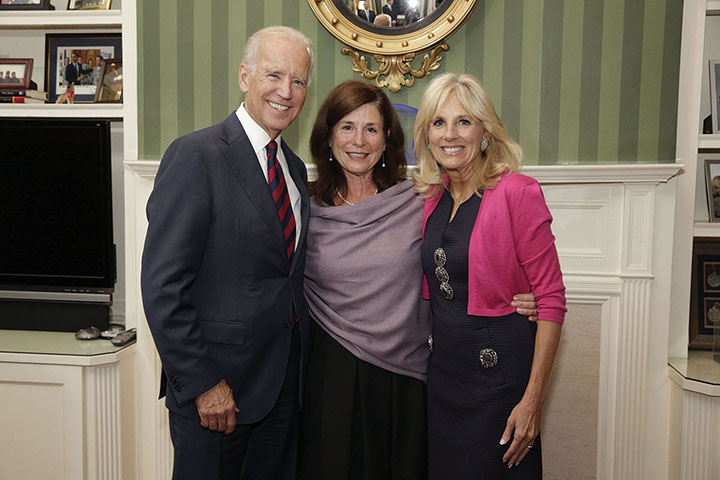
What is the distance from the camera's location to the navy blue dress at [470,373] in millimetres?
1417

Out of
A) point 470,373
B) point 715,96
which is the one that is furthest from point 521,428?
point 715,96

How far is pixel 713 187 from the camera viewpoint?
2236mm

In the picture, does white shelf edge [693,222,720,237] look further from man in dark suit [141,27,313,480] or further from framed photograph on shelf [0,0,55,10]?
framed photograph on shelf [0,0,55,10]

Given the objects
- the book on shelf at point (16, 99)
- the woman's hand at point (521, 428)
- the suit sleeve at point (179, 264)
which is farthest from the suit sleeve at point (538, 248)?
the book on shelf at point (16, 99)

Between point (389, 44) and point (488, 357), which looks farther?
point (389, 44)

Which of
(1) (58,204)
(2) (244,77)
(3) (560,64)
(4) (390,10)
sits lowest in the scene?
(1) (58,204)

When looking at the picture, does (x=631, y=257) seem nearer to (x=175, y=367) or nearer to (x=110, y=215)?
(x=175, y=367)

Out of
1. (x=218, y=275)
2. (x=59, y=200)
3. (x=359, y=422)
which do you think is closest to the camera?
(x=218, y=275)

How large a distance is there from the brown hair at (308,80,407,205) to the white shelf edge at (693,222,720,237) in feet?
4.30

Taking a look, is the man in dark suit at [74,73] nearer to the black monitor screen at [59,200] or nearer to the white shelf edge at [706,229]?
the black monitor screen at [59,200]

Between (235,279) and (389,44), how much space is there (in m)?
1.32

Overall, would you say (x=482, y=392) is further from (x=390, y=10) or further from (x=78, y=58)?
(x=78, y=58)

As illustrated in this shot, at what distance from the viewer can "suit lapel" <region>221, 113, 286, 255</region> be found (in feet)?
4.52

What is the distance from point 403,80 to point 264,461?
5.16 feet
